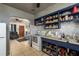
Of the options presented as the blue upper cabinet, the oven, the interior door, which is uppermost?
the blue upper cabinet

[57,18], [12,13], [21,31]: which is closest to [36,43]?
[21,31]

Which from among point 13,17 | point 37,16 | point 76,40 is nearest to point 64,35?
point 76,40

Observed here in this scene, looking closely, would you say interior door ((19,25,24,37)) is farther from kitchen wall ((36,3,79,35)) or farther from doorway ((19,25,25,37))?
kitchen wall ((36,3,79,35))

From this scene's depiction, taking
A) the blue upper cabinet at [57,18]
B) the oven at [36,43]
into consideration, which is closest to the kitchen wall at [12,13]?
the blue upper cabinet at [57,18]

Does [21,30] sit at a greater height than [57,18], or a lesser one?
lesser

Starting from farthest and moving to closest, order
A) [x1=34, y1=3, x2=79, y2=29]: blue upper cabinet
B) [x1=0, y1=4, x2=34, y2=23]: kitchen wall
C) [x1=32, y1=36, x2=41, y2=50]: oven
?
[x1=32, y1=36, x2=41, y2=50]: oven < [x1=34, y1=3, x2=79, y2=29]: blue upper cabinet < [x1=0, y1=4, x2=34, y2=23]: kitchen wall

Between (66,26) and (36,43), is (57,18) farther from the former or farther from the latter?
(36,43)

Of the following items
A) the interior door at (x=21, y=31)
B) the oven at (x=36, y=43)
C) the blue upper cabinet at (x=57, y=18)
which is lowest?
the oven at (x=36, y=43)

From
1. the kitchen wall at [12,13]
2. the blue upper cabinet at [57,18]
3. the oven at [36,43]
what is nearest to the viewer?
the kitchen wall at [12,13]

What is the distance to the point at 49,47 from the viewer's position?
8.64 feet

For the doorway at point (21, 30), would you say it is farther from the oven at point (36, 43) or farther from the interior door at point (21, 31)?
the oven at point (36, 43)

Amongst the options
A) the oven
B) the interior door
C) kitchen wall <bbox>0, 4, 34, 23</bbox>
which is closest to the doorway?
the interior door

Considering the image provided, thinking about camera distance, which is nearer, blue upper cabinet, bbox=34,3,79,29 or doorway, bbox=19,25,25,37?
doorway, bbox=19,25,25,37

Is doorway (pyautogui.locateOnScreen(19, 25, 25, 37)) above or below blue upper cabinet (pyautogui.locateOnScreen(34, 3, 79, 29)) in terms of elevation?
below
